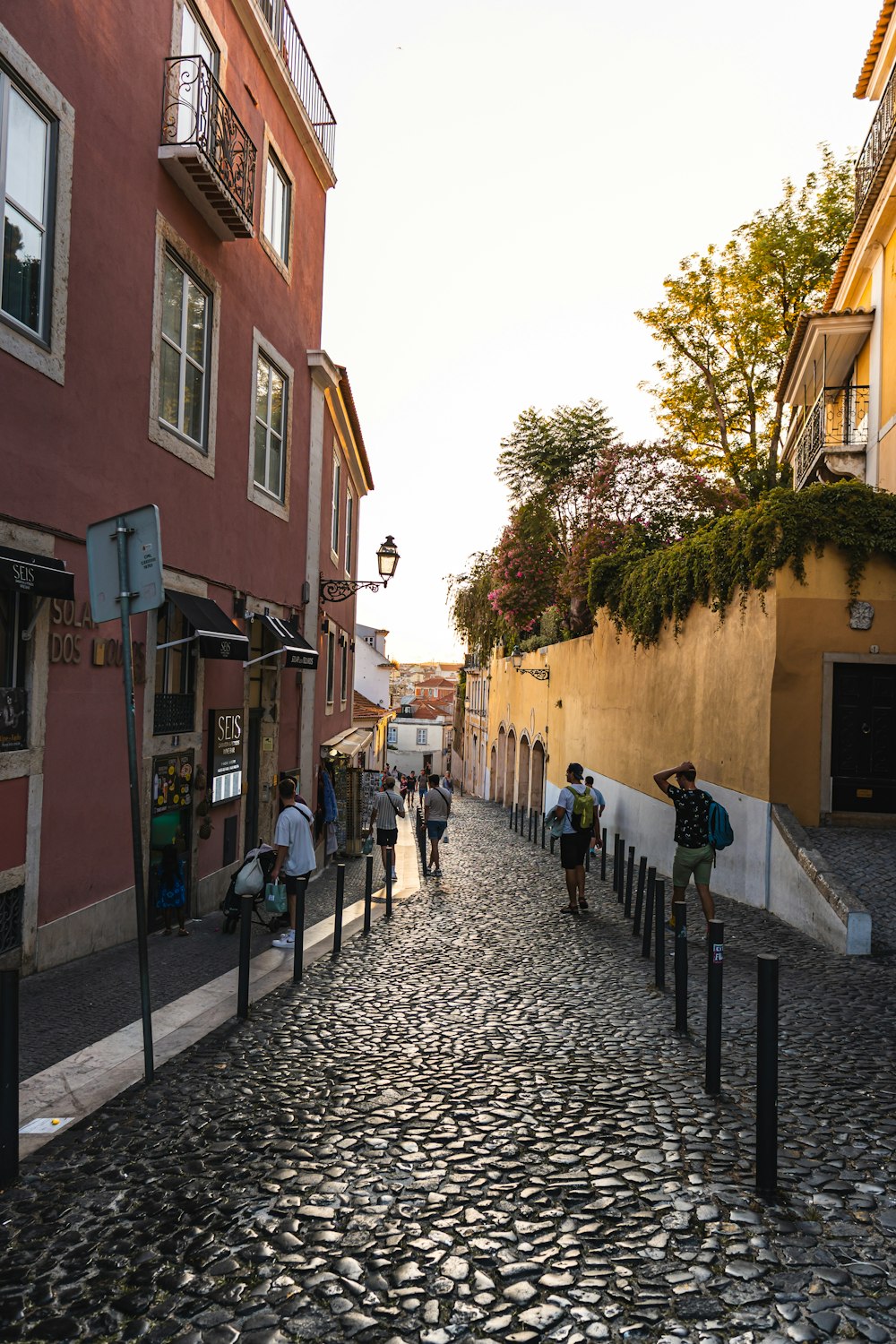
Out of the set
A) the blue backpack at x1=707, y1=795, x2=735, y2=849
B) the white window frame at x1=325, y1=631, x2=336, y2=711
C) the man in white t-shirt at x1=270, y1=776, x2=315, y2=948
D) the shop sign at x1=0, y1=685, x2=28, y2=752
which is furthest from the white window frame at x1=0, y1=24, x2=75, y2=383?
the white window frame at x1=325, y1=631, x2=336, y2=711

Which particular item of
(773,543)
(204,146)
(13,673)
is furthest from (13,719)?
(773,543)

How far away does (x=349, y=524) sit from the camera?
2308 centimetres

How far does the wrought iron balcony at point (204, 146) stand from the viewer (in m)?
9.09

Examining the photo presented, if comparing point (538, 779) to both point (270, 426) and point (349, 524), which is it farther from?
point (270, 426)

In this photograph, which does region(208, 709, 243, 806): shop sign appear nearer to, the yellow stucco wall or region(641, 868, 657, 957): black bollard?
region(641, 868, 657, 957): black bollard

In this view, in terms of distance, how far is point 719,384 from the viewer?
1115 inches

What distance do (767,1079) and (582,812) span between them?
22.4 ft

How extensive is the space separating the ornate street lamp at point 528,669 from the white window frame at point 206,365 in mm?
20620

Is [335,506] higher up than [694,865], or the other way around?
[335,506]

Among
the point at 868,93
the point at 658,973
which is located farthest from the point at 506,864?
the point at 868,93

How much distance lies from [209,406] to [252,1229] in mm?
8818

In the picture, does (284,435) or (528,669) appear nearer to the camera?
(284,435)

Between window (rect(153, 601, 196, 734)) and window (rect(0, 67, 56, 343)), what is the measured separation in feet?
10.3

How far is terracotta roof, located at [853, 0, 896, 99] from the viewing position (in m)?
17.6
